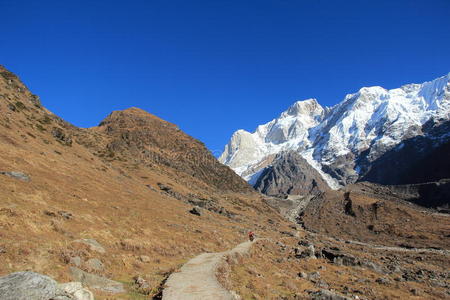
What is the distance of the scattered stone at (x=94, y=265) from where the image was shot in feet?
60.7

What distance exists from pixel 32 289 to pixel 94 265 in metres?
8.57

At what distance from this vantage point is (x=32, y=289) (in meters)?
10.8

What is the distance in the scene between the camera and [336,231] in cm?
11988

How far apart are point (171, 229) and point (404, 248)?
259ft

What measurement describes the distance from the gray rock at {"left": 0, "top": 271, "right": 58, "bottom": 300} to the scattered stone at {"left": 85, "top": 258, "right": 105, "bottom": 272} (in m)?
7.37

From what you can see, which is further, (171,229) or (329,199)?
(329,199)

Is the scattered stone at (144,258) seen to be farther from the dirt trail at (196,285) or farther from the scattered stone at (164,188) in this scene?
the scattered stone at (164,188)

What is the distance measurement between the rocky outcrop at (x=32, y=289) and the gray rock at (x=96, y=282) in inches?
185

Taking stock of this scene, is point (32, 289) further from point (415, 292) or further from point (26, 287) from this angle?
point (415, 292)

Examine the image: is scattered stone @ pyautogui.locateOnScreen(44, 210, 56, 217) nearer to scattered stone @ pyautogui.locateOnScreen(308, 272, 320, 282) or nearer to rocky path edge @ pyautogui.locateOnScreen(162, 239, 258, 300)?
rocky path edge @ pyautogui.locateOnScreen(162, 239, 258, 300)

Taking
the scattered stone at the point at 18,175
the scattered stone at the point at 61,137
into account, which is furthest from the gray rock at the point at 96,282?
the scattered stone at the point at 61,137

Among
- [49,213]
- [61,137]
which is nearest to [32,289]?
[49,213]

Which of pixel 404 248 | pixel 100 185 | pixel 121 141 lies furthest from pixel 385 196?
pixel 100 185

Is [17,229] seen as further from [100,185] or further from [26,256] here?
[100,185]
